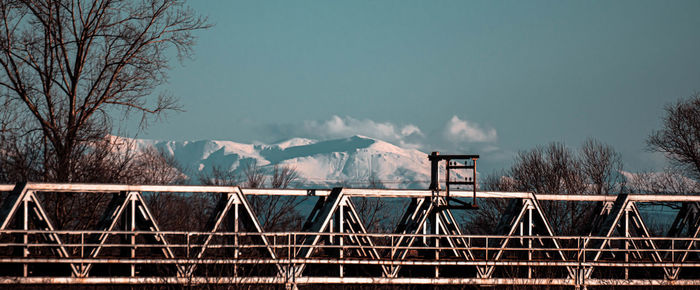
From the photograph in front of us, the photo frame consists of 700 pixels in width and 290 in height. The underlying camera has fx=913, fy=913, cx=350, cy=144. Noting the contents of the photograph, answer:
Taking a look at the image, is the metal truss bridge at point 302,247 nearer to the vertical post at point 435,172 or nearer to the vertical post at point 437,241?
the vertical post at point 437,241

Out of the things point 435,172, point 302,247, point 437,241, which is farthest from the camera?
point 435,172

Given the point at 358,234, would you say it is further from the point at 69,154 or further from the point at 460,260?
the point at 69,154

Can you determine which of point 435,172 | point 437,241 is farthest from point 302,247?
point 435,172

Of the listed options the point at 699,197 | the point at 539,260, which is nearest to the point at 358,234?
the point at 539,260

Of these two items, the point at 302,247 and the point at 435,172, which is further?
the point at 435,172

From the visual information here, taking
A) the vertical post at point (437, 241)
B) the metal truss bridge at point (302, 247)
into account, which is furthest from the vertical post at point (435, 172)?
the vertical post at point (437, 241)

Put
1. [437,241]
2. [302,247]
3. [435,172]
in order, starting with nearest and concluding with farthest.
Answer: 1. [302,247]
2. [437,241]
3. [435,172]

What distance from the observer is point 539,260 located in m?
31.7

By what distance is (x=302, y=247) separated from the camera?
29219mm

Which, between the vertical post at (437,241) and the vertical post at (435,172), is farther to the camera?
the vertical post at (435,172)

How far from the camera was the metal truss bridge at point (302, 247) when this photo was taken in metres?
26.7

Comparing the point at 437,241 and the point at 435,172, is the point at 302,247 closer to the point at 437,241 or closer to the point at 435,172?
the point at 437,241

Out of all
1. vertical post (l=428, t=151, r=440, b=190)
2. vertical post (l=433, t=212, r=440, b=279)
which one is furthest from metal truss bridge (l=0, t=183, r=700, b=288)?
vertical post (l=428, t=151, r=440, b=190)

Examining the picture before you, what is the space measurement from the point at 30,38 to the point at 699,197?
28.3 metres
